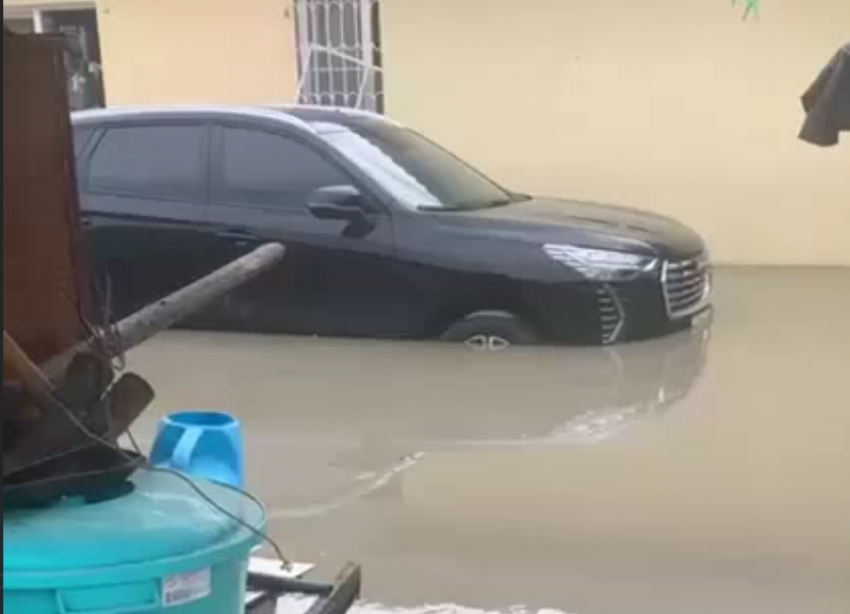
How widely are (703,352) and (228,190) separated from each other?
3.11m

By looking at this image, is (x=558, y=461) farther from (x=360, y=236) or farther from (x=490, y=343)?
(x=360, y=236)

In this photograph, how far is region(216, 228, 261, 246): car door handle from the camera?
7.77m

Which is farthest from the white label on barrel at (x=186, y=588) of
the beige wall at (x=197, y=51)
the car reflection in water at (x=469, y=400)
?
the beige wall at (x=197, y=51)

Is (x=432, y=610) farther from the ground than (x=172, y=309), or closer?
closer

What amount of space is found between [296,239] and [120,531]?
6.07m

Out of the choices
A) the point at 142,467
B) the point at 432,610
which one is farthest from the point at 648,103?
the point at 142,467

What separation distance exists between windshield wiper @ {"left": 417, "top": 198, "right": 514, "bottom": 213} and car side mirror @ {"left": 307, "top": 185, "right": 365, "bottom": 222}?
0.38 metres

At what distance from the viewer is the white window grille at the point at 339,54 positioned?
36.2ft

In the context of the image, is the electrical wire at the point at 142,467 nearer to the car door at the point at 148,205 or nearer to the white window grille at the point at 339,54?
the car door at the point at 148,205

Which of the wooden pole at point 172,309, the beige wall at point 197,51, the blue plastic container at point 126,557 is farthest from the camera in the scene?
the beige wall at point 197,51

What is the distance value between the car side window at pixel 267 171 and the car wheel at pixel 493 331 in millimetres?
1203

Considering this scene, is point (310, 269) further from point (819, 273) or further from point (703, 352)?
point (819, 273)

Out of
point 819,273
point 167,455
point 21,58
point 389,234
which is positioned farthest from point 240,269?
point 819,273

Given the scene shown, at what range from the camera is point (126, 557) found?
167cm
